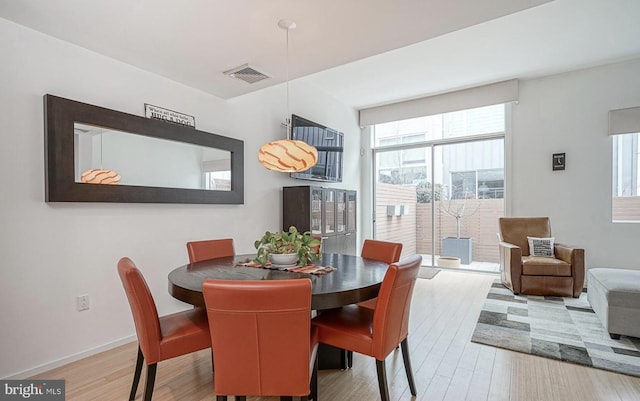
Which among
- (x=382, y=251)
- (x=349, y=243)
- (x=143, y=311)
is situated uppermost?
(x=382, y=251)

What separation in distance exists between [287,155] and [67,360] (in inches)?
86.0

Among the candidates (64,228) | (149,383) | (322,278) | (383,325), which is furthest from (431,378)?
(64,228)

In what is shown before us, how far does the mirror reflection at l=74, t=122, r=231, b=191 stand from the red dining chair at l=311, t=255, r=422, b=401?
196 centimetres

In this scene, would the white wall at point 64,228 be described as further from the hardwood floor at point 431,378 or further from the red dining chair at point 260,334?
the red dining chair at point 260,334

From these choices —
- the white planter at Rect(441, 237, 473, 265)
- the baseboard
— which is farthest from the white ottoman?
the baseboard

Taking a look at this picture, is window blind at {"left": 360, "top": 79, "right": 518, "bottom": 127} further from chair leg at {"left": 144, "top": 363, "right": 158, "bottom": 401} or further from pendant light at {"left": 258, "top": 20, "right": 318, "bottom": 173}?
chair leg at {"left": 144, "top": 363, "right": 158, "bottom": 401}

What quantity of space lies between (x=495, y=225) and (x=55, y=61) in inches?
225

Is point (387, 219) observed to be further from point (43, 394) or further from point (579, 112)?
point (43, 394)

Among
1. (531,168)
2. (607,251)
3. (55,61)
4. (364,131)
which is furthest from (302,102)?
(607,251)

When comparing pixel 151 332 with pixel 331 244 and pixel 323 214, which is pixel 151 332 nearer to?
pixel 323 214

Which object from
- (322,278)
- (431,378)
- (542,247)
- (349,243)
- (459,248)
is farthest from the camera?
(459,248)

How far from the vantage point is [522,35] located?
11.0ft

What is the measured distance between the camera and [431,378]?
206 centimetres

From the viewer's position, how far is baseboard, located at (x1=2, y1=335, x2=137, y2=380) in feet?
6.77
